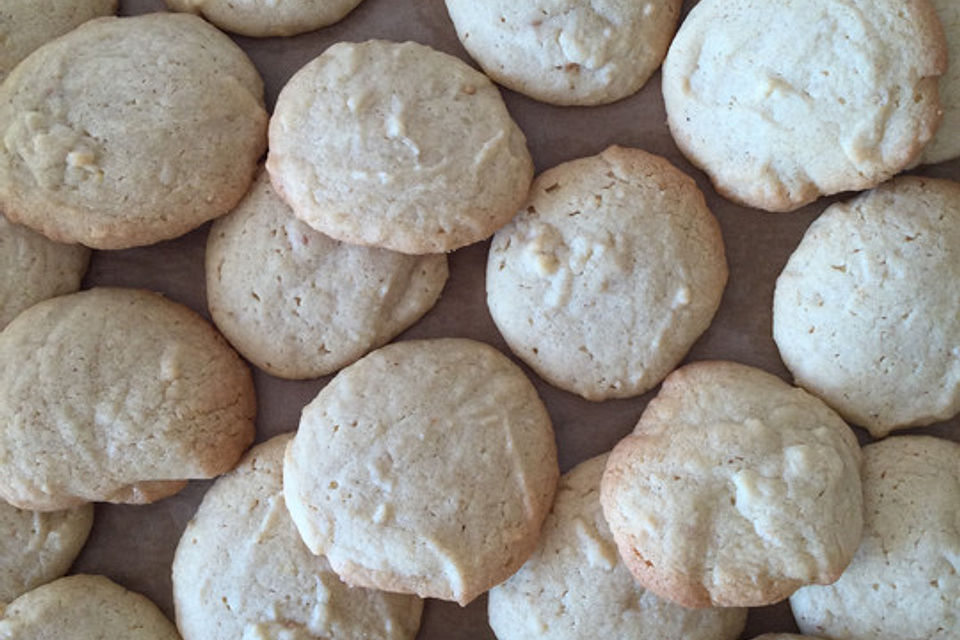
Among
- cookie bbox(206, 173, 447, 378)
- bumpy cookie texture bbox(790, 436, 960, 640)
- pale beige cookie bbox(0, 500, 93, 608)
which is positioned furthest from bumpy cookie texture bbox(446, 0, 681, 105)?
pale beige cookie bbox(0, 500, 93, 608)

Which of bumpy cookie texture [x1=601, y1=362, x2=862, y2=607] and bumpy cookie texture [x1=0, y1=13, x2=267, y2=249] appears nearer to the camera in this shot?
bumpy cookie texture [x1=601, y1=362, x2=862, y2=607]

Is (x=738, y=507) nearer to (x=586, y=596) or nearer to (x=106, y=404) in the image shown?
(x=586, y=596)

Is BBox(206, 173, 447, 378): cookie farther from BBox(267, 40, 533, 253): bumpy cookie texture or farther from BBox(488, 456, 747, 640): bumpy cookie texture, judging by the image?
BBox(488, 456, 747, 640): bumpy cookie texture

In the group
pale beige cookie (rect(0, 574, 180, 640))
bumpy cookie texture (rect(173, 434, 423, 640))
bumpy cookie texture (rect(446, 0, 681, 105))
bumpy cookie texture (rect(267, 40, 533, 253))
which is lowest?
pale beige cookie (rect(0, 574, 180, 640))

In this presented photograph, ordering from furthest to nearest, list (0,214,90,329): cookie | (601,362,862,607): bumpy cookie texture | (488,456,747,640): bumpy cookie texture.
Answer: (0,214,90,329): cookie, (488,456,747,640): bumpy cookie texture, (601,362,862,607): bumpy cookie texture

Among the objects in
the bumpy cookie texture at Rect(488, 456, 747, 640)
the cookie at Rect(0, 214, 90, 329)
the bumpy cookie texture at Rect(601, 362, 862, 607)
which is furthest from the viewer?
the cookie at Rect(0, 214, 90, 329)

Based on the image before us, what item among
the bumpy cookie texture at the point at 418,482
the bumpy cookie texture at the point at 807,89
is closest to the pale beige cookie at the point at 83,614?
the bumpy cookie texture at the point at 418,482
